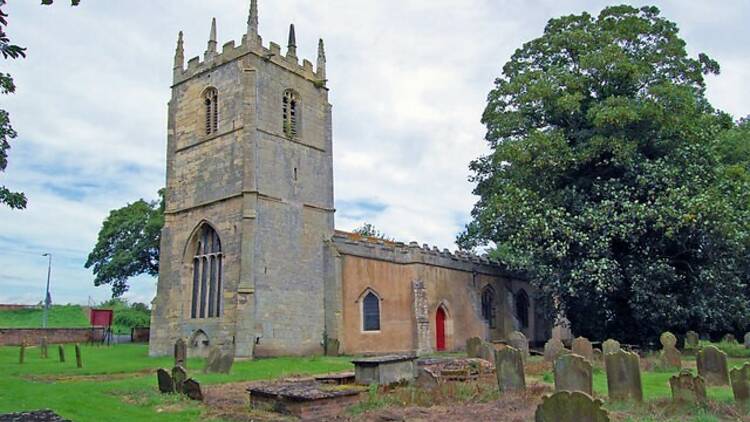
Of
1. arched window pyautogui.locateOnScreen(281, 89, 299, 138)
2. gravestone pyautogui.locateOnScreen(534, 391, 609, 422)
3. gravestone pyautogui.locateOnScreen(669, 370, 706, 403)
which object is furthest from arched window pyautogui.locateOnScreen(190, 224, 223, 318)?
gravestone pyautogui.locateOnScreen(534, 391, 609, 422)

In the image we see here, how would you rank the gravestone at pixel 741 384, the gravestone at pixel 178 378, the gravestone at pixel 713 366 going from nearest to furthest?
the gravestone at pixel 741 384, the gravestone at pixel 178 378, the gravestone at pixel 713 366

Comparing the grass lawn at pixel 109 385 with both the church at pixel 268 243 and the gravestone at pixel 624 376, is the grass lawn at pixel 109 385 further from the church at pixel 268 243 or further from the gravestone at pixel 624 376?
the gravestone at pixel 624 376

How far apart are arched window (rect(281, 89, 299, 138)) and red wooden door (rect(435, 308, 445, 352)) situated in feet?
35.5

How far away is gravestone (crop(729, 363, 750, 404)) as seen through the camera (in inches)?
376

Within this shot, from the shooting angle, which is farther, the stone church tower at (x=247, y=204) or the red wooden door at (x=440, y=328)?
the red wooden door at (x=440, y=328)

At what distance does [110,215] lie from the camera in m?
41.4

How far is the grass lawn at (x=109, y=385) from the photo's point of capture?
1013cm

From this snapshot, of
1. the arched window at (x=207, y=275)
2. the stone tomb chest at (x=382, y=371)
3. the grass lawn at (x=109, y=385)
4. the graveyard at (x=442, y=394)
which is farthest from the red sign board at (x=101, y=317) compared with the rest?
the stone tomb chest at (x=382, y=371)

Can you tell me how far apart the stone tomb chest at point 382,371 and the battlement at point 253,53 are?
16909mm

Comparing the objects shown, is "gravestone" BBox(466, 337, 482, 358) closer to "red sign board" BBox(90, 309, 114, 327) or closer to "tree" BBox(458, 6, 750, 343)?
"tree" BBox(458, 6, 750, 343)

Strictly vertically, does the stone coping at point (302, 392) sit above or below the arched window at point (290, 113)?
below

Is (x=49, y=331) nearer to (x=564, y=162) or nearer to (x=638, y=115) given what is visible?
(x=564, y=162)

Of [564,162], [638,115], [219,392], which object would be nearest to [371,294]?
[564,162]

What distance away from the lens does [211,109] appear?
89.6ft
